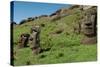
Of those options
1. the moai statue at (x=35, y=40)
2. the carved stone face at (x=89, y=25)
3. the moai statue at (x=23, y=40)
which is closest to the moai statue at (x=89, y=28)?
the carved stone face at (x=89, y=25)

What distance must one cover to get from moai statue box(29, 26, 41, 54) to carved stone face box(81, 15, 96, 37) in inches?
25.3

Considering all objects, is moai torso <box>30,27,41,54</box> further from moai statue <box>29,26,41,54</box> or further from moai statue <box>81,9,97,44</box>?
moai statue <box>81,9,97,44</box>

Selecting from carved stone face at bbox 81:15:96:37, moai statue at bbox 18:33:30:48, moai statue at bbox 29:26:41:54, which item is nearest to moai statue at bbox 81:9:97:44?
carved stone face at bbox 81:15:96:37

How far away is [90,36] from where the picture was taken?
2873 millimetres

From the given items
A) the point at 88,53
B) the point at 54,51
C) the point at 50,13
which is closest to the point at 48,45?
the point at 54,51

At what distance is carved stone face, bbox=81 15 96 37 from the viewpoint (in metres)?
2.85

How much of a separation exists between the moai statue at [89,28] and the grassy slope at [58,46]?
0.07 metres

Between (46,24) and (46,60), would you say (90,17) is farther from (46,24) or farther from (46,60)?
(46,60)

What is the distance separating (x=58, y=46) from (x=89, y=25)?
53 cm

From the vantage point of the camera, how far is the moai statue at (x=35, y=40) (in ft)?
8.64

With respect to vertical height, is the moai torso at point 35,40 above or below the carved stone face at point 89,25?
below

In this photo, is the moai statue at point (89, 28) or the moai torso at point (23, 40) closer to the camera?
the moai torso at point (23, 40)

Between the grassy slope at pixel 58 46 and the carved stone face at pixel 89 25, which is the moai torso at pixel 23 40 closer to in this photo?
the grassy slope at pixel 58 46
